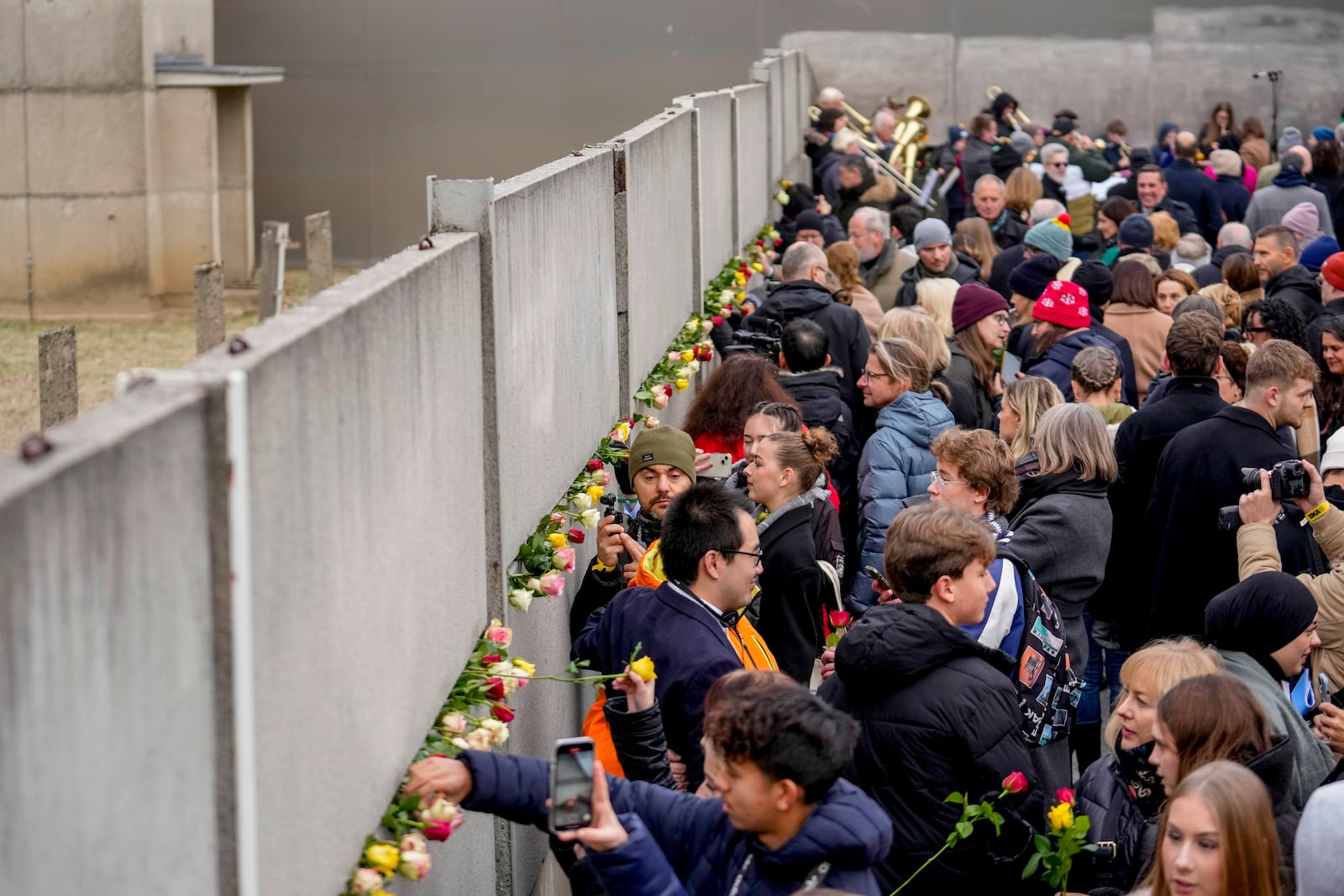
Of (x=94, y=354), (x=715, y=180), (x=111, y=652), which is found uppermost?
(x=715, y=180)

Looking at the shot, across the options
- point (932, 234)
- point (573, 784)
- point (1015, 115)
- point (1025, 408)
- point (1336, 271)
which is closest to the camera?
point (573, 784)

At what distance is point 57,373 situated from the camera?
10.5m

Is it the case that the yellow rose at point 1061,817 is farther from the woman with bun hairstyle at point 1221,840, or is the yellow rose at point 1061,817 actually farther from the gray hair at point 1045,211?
the gray hair at point 1045,211

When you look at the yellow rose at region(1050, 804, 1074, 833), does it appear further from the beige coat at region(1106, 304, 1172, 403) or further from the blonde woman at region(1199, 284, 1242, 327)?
the blonde woman at region(1199, 284, 1242, 327)

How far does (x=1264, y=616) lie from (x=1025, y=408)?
89.3 inches

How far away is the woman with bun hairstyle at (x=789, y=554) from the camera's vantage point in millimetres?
5621

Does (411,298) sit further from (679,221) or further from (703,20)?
(703,20)

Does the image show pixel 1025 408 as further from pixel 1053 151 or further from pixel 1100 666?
pixel 1053 151

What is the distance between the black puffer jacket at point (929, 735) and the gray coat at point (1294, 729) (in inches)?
31.9

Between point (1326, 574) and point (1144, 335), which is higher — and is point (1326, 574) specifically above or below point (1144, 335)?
below

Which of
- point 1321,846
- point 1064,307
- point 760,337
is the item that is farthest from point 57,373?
point 1321,846

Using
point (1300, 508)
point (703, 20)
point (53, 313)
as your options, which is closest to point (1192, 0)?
point (703, 20)

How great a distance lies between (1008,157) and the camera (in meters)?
17.1

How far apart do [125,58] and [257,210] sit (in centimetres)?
621
